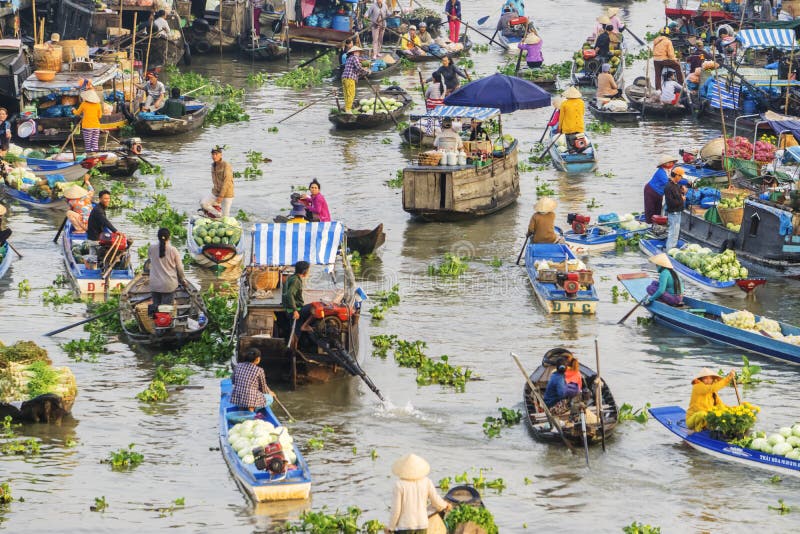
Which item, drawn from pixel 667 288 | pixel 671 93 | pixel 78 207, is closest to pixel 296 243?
pixel 667 288

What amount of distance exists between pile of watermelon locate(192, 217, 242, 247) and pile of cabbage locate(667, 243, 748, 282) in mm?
7208

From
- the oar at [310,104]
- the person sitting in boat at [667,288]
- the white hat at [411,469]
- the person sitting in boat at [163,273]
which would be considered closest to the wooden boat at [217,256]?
the person sitting in boat at [163,273]

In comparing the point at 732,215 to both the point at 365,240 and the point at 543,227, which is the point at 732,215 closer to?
the point at 543,227

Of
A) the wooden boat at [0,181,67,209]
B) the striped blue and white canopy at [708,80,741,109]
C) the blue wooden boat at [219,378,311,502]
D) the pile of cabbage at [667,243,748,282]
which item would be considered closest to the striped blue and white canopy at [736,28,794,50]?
the striped blue and white canopy at [708,80,741,109]

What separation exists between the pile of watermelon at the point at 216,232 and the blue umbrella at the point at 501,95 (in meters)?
6.36

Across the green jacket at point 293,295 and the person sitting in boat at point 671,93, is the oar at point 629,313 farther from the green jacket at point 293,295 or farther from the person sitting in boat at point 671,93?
the person sitting in boat at point 671,93

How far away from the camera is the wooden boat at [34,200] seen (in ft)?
87.2

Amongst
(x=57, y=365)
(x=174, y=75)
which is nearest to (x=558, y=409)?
(x=57, y=365)

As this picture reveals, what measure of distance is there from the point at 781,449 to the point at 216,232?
11.0 m

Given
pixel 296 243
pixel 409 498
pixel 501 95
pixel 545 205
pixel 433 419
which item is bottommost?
pixel 433 419

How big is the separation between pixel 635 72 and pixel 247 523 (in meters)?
31.3

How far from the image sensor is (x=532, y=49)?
137 ft

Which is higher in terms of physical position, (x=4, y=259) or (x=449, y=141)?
(x=449, y=141)

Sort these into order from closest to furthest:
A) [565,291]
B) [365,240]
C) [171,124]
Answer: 1. [565,291]
2. [365,240]
3. [171,124]
